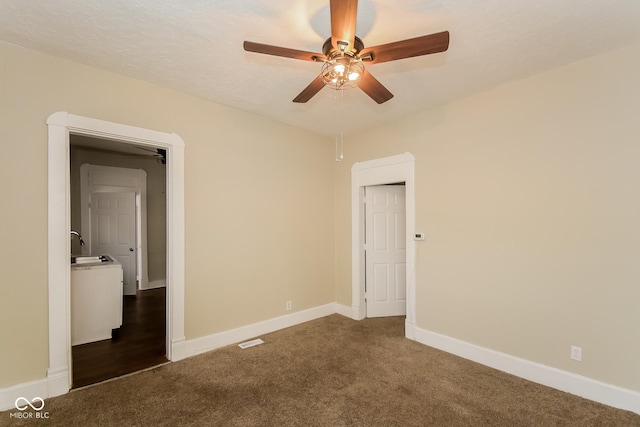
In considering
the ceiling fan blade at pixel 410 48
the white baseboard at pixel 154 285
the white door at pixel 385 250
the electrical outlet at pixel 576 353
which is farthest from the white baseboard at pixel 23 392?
the electrical outlet at pixel 576 353

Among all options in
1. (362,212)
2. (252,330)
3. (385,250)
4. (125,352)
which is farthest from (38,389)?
(385,250)

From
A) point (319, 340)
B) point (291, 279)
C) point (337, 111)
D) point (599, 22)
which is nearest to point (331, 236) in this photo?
point (291, 279)

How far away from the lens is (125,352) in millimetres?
3324

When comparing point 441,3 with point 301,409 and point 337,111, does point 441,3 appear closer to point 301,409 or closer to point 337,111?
point 337,111

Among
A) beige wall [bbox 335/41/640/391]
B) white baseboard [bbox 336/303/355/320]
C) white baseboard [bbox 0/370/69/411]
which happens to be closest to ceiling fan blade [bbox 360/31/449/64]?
beige wall [bbox 335/41/640/391]

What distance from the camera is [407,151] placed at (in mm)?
3805

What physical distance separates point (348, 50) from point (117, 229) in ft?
19.4

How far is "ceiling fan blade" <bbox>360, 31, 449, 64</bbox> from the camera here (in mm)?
1666

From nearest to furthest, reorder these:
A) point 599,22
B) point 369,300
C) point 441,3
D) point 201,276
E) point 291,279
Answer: point 441,3 → point 599,22 → point 201,276 → point 291,279 → point 369,300

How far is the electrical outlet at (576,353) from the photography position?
99.8 inches

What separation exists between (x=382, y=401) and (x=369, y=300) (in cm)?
210

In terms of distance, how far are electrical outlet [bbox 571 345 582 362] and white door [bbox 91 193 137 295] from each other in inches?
262

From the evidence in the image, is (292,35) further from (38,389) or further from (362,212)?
(38,389)

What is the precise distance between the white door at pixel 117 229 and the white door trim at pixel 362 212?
4.45 meters
